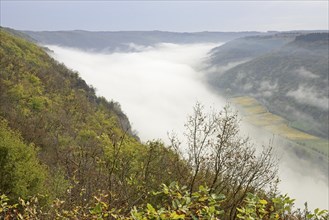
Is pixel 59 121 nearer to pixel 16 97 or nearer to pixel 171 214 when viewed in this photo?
pixel 16 97

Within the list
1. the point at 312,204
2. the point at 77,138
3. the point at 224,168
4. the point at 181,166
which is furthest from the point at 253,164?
the point at 312,204

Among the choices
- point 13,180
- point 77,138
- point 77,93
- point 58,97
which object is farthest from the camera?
point 77,93

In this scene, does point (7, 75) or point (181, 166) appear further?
point (7, 75)

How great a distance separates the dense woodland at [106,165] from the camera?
632 cm

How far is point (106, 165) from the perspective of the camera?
14.1 meters

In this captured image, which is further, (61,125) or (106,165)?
(61,125)

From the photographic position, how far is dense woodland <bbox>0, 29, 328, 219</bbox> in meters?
6.32

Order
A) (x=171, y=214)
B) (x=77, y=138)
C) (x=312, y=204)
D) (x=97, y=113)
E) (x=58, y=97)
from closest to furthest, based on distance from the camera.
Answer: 1. (x=171, y=214)
2. (x=77, y=138)
3. (x=58, y=97)
4. (x=97, y=113)
5. (x=312, y=204)

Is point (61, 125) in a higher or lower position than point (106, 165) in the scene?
lower

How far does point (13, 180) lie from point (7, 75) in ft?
163

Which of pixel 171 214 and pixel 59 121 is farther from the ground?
pixel 171 214

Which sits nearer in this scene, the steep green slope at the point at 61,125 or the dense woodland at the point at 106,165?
the dense woodland at the point at 106,165

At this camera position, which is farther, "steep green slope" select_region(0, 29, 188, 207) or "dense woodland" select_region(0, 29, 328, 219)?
"steep green slope" select_region(0, 29, 188, 207)

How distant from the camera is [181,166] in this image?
18.4m
